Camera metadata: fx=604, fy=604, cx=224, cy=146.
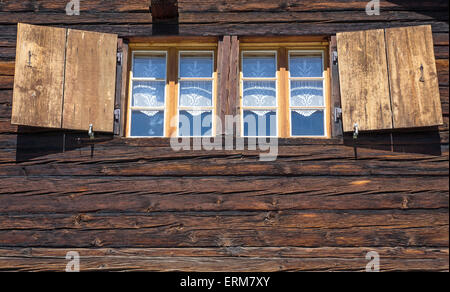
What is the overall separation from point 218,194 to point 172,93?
1.20m

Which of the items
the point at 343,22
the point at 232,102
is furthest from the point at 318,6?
the point at 232,102

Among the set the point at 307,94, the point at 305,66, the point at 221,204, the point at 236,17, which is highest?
Answer: the point at 236,17

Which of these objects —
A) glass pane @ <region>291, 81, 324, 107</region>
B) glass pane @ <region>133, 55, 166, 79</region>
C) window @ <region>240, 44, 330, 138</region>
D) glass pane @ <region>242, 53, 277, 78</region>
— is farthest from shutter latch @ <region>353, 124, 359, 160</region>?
glass pane @ <region>133, 55, 166, 79</region>

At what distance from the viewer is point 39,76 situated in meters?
5.86

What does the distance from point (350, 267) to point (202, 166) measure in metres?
1.65

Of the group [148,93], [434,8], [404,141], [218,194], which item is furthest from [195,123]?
[434,8]

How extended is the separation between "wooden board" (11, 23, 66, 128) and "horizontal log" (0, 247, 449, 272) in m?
1.28

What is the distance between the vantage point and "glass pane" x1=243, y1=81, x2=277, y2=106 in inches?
242

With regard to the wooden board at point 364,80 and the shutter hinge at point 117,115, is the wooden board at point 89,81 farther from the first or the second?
the wooden board at point 364,80

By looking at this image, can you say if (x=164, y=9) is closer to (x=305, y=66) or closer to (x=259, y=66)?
(x=259, y=66)

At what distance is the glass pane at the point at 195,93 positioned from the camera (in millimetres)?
6168

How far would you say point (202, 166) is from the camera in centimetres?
577

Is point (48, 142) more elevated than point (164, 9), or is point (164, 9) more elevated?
point (164, 9)

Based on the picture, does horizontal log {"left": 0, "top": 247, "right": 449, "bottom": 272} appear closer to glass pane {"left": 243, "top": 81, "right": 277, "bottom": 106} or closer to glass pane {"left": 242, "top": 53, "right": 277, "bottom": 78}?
glass pane {"left": 243, "top": 81, "right": 277, "bottom": 106}
